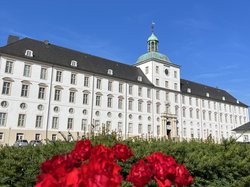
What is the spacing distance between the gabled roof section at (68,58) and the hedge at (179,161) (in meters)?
34.2

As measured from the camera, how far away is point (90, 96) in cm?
4378

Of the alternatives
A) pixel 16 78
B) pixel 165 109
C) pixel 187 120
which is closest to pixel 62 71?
pixel 16 78

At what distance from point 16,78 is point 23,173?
3417cm

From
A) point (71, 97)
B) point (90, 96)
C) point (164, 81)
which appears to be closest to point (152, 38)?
point (164, 81)

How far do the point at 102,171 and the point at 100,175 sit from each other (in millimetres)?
118

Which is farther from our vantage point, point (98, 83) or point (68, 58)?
point (98, 83)

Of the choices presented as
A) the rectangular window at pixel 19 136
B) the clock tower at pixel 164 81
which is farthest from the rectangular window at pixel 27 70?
the clock tower at pixel 164 81

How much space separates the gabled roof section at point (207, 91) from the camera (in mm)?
65625

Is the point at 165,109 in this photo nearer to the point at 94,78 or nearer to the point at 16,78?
the point at 94,78

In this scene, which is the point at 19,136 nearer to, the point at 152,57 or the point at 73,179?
the point at 152,57

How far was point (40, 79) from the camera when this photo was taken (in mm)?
38938

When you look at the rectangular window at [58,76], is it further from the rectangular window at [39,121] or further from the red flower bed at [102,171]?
the red flower bed at [102,171]

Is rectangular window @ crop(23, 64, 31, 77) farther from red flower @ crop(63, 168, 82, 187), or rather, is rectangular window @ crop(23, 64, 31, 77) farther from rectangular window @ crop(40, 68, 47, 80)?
red flower @ crop(63, 168, 82, 187)

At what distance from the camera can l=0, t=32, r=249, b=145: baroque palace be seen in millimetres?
36094
